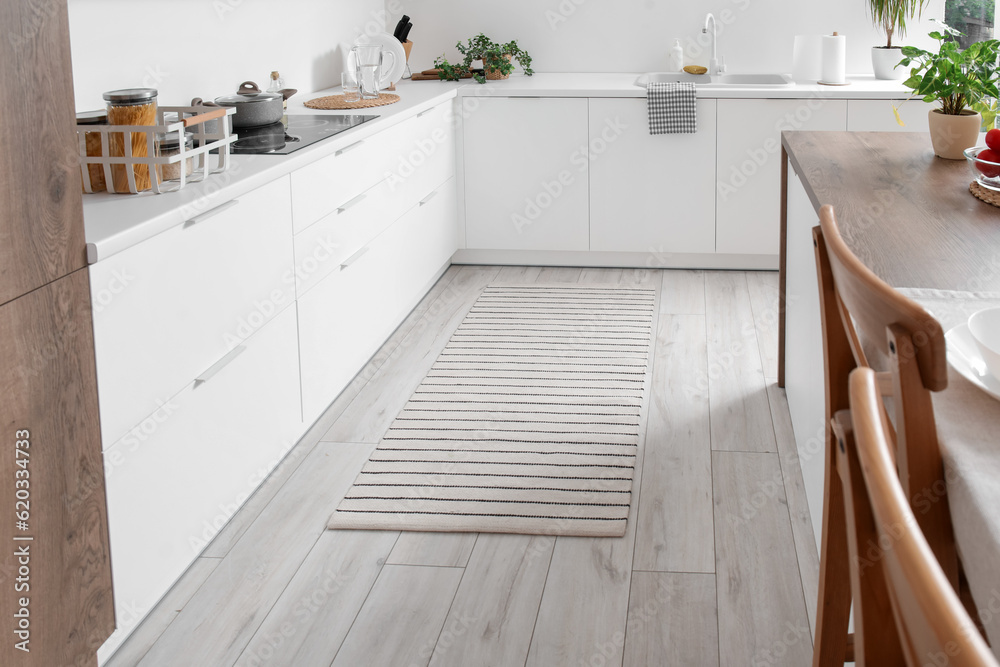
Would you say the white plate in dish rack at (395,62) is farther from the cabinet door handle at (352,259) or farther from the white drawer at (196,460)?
the white drawer at (196,460)

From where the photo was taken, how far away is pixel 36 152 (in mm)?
1436

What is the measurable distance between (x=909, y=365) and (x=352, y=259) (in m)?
2.35

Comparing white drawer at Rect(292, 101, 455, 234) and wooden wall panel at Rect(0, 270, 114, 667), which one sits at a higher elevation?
white drawer at Rect(292, 101, 455, 234)

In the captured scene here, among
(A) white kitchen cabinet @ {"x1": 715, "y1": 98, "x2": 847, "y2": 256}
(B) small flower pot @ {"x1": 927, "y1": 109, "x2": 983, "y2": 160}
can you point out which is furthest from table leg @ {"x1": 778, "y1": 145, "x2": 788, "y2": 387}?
(A) white kitchen cabinet @ {"x1": 715, "y1": 98, "x2": 847, "y2": 256}

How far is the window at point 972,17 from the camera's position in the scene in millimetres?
4465

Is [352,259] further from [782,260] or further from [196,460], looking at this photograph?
[782,260]

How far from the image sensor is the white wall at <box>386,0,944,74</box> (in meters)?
4.64

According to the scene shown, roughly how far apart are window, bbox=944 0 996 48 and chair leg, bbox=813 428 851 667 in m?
3.83

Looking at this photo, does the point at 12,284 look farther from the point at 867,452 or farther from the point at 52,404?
the point at 867,452

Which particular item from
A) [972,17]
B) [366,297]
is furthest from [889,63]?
[366,297]

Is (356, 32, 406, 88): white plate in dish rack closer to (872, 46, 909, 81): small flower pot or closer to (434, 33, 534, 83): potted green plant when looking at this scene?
(434, 33, 534, 83): potted green plant

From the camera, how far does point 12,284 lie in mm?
1390

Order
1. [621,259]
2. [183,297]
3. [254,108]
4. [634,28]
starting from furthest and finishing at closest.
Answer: [634,28] < [621,259] < [254,108] < [183,297]

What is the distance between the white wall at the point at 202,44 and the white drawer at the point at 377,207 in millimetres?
606
